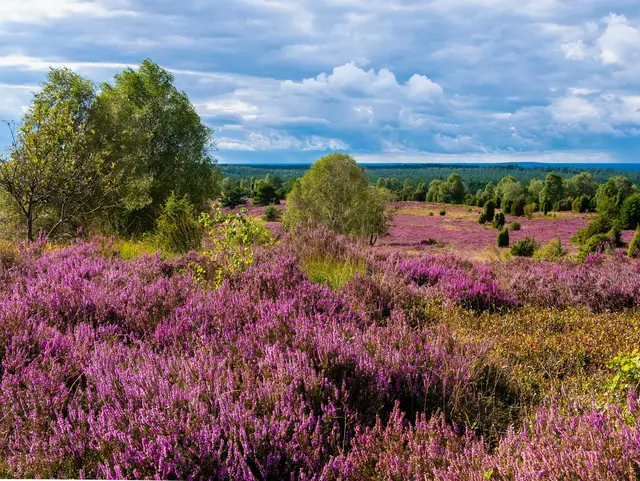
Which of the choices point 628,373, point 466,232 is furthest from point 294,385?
point 466,232

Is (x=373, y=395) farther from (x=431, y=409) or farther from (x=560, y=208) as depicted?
(x=560, y=208)

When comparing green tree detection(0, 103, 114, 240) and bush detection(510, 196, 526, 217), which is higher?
green tree detection(0, 103, 114, 240)

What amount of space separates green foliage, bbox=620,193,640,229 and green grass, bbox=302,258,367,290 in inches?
2073

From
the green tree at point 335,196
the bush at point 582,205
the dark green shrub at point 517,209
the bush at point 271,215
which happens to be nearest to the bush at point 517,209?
the dark green shrub at point 517,209

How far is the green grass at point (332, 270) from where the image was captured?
6.69m

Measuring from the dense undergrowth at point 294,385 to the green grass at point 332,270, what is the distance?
0.93 m

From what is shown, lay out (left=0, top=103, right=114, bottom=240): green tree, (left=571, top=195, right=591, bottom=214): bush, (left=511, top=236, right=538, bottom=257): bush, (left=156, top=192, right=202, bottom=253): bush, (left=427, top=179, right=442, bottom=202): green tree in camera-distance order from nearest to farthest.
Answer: (left=0, top=103, right=114, bottom=240): green tree → (left=156, top=192, right=202, bottom=253): bush → (left=511, top=236, right=538, bottom=257): bush → (left=571, top=195, right=591, bottom=214): bush → (left=427, top=179, right=442, bottom=202): green tree

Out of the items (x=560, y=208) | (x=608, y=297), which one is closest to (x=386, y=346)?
(x=608, y=297)

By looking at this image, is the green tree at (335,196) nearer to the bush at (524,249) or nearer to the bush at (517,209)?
the bush at (524,249)

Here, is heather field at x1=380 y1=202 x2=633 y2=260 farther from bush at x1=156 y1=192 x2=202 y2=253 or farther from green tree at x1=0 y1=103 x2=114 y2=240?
green tree at x1=0 y1=103 x2=114 y2=240

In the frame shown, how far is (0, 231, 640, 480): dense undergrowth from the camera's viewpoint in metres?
2.17

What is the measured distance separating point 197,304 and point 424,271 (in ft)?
13.9

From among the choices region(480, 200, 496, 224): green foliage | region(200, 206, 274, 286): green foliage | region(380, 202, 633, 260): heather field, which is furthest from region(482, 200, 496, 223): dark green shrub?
region(200, 206, 274, 286): green foliage

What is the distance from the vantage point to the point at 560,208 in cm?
7950
